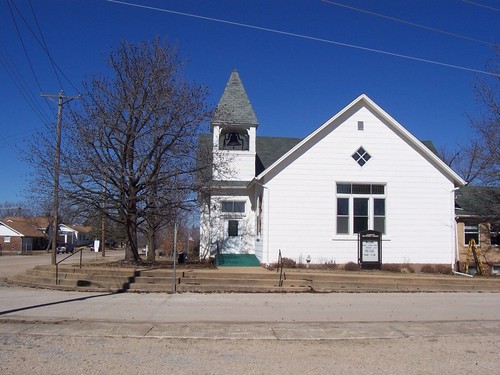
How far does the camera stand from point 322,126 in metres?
21.2

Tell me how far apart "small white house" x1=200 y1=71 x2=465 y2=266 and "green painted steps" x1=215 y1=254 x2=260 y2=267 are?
55 centimetres

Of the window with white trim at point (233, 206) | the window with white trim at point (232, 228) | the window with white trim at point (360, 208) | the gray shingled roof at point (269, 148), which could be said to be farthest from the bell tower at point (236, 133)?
the window with white trim at point (360, 208)

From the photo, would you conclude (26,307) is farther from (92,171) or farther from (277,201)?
(277,201)

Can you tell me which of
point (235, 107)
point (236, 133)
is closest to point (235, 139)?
point (236, 133)

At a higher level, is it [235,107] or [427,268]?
[235,107]

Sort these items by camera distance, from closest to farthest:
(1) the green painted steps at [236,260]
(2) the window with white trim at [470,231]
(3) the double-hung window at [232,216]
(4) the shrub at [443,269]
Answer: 1. (4) the shrub at [443,269]
2. (1) the green painted steps at [236,260]
3. (3) the double-hung window at [232,216]
4. (2) the window with white trim at [470,231]

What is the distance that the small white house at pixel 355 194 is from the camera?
68.9ft

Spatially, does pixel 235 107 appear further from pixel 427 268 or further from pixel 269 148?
pixel 427 268

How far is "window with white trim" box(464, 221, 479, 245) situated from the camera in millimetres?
25156

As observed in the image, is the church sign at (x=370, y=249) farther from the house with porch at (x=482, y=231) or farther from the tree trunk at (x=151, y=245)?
the tree trunk at (x=151, y=245)

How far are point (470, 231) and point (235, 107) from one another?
13.2m

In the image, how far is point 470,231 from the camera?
992 inches

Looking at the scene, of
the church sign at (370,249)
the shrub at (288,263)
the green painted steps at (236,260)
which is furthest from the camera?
the green painted steps at (236,260)

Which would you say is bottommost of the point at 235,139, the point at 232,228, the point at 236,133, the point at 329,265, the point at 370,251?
the point at 329,265
